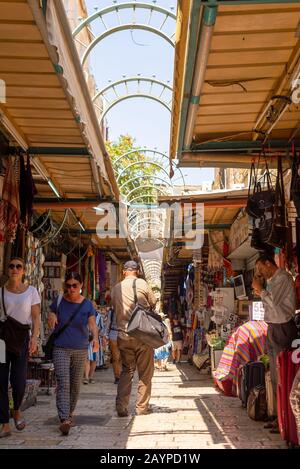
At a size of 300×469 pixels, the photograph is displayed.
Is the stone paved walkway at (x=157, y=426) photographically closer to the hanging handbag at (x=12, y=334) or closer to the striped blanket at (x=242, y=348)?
the striped blanket at (x=242, y=348)

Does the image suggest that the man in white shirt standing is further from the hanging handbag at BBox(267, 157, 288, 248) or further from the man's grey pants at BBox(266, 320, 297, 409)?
the hanging handbag at BBox(267, 157, 288, 248)

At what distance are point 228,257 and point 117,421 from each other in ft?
19.5

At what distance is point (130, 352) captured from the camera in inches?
293

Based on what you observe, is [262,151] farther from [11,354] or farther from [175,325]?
[175,325]

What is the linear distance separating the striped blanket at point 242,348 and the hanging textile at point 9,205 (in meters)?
3.45

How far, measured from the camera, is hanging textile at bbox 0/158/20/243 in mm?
7070

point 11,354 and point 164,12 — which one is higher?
point 164,12

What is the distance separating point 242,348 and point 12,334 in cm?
368

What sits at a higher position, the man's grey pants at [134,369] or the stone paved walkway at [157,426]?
the man's grey pants at [134,369]

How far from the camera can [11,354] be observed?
6137mm

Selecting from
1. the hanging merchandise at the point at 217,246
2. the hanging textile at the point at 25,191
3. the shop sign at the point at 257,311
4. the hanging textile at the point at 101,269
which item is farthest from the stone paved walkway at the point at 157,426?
the hanging textile at the point at 101,269

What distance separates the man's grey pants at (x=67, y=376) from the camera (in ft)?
20.6

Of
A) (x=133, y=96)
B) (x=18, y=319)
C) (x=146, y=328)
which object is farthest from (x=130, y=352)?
(x=133, y=96)
